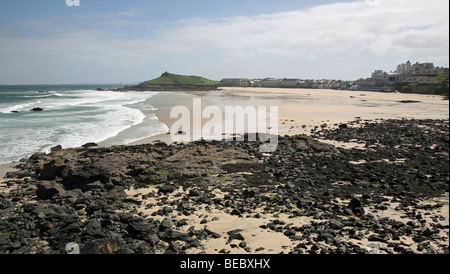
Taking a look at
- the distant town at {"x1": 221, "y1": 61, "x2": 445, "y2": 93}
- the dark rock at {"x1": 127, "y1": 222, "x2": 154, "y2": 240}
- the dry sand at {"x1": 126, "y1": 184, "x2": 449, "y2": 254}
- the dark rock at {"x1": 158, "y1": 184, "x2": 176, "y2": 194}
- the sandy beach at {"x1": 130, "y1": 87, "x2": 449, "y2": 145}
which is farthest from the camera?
the distant town at {"x1": 221, "y1": 61, "x2": 445, "y2": 93}

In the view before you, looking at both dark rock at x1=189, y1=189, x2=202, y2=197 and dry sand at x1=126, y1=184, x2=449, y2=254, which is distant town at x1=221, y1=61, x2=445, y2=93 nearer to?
dry sand at x1=126, y1=184, x2=449, y2=254

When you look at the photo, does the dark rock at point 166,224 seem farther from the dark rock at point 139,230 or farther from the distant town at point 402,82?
the distant town at point 402,82

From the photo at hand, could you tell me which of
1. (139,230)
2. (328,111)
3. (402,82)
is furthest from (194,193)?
(402,82)

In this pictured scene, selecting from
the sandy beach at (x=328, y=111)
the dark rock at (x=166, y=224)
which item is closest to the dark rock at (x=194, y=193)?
the dark rock at (x=166, y=224)

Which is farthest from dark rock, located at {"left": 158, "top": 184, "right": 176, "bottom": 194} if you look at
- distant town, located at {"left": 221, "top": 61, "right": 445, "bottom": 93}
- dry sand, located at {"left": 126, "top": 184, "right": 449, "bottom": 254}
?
distant town, located at {"left": 221, "top": 61, "right": 445, "bottom": 93}

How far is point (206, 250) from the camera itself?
639cm

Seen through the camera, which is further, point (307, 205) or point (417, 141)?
point (417, 141)

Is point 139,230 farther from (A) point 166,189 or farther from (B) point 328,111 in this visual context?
(B) point 328,111

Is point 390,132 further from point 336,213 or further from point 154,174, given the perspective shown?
point 154,174

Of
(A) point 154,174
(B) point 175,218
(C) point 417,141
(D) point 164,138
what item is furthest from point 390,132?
(B) point 175,218

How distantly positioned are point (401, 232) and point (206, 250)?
4.32m

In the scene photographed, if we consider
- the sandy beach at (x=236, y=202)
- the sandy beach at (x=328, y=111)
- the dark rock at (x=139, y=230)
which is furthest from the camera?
the sandy beach at (x=328, y=111)

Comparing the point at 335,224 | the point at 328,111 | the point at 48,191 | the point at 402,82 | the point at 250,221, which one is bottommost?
the point at 250,221
